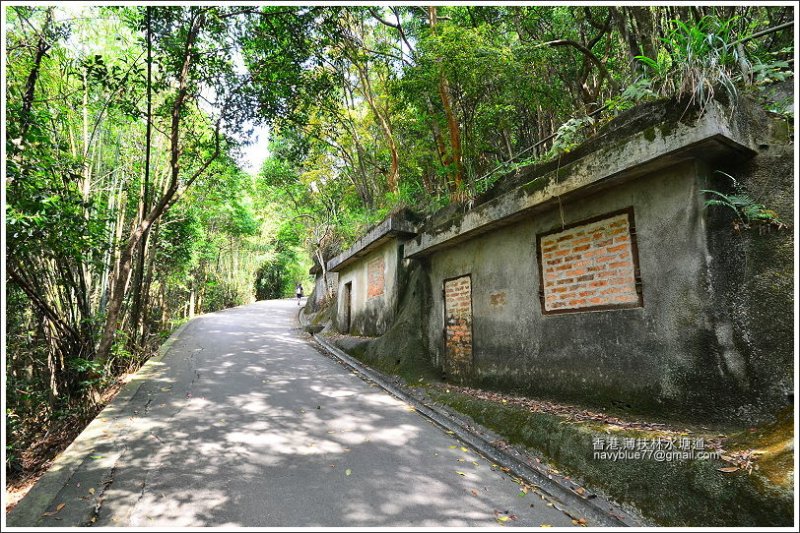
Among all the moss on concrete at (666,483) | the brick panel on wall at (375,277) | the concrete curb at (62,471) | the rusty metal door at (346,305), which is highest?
the brick panel on wall at (375,277)

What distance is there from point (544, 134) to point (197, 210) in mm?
9998

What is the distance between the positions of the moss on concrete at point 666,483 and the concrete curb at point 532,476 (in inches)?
4.9

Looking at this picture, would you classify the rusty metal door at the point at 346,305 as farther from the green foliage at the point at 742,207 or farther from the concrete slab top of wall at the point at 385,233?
the green foliage at the point at 742,207

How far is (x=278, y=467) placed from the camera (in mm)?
3443

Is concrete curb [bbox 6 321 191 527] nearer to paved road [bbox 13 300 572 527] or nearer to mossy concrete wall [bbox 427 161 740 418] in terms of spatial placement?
paved road [bbox 13 300 572 527]

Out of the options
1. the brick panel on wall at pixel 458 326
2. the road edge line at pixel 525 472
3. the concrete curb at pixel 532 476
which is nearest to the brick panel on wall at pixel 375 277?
the brick panel on wall at pixel 458 326

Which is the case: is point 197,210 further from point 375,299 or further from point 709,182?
point 709,182

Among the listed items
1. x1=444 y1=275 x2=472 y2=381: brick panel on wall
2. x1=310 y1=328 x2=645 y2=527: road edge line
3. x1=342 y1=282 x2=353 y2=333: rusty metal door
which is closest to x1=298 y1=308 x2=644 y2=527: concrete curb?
x1=310 y1=328 x2=645 y2=527: road edge line

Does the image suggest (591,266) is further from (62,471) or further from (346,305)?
(346,305)

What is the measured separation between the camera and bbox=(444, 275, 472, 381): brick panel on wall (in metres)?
5.70

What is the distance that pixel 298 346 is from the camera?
33.5ft

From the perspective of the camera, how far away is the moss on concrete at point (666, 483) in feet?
7.09

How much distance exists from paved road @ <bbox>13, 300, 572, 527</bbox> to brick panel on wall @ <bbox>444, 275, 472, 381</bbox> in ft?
3.33

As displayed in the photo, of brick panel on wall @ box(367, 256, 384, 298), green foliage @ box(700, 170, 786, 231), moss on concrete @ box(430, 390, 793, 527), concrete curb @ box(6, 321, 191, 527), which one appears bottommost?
concrete curb @ box(6, 321, 191, 527)
